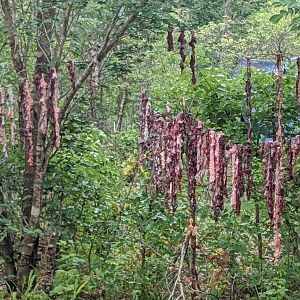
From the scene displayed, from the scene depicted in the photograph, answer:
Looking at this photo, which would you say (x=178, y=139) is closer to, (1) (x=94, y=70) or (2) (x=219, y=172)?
(2) (x=219, y=172)

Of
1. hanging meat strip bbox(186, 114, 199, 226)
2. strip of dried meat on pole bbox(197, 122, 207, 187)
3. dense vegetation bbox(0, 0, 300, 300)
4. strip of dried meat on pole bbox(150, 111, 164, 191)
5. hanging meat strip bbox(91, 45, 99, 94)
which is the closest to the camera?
strip of dried meat on pole bbox(197, 122, 207, 187)

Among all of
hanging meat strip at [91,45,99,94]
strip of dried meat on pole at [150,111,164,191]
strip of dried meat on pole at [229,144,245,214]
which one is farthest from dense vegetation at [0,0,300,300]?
strip of dried meat on pole at [229,144,245,214]

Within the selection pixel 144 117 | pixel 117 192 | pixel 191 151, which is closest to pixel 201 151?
pixel 191 151

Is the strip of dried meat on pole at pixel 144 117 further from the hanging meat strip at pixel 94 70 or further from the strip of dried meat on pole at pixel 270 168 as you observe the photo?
the strip of dried meat on pole at pixel 270 168

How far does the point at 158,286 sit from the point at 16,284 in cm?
131

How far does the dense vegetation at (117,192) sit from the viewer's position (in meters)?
4.28

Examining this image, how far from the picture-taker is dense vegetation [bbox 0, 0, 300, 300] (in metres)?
4.28

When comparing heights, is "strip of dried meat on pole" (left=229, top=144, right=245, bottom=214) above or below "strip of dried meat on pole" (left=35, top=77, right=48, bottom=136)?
below

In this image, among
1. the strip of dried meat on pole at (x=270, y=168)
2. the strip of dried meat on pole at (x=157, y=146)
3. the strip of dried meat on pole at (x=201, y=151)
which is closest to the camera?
the strip of dried meat on pole at (x=270, y=168)

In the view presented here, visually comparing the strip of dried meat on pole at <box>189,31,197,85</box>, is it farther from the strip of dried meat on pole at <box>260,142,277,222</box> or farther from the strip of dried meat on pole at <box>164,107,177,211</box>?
the strip of dried meat on pole at <box>260,142,277,222</box>

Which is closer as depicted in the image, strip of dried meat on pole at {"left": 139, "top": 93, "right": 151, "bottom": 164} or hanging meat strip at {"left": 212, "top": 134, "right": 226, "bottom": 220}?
hanging meat strip at {"left": 212, "top": 134, "right": 226, "bottom": 220}

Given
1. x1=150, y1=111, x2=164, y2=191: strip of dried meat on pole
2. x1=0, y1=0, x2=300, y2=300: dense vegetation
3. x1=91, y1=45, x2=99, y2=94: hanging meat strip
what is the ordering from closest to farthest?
x1=150, y1=111, x2=164, y2=191: strip of dried meat on pole
x1=91, y1=45, x2=99, y2=94: hanging meat strip
x1=0, y1=0, x2=300, y2=300: dense vegetation

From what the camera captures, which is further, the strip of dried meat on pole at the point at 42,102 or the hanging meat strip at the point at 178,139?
the strip of dried meat on pole at the point at 42,102

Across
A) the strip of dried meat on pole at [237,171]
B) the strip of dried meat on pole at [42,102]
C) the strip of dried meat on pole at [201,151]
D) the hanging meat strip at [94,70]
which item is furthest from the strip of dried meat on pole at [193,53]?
the strip of dried meat on pole at [42,102]
